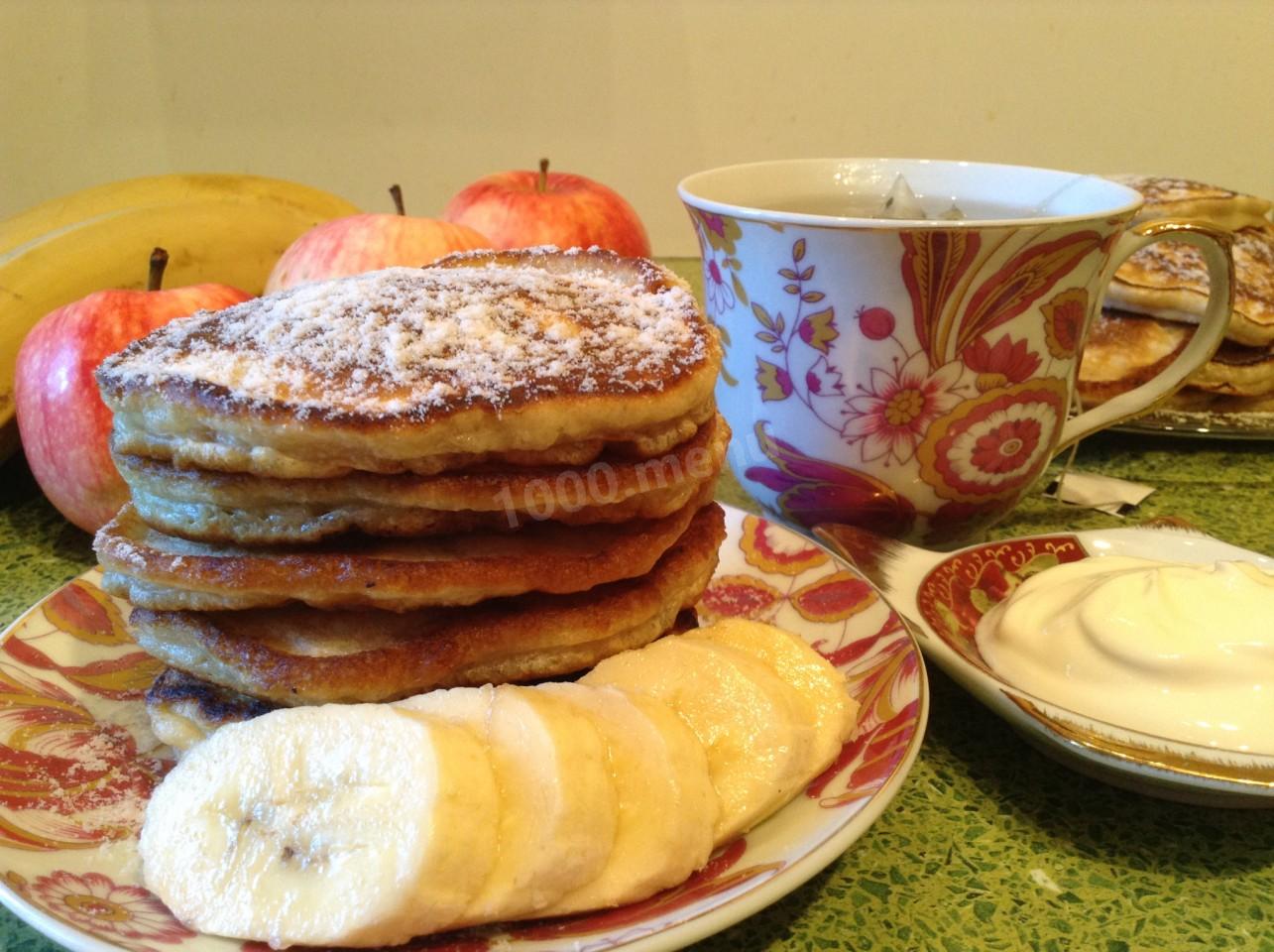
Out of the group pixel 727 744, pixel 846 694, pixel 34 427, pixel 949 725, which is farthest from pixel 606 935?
pixel 34 427

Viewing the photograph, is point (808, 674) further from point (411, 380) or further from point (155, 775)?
point (155, 775)

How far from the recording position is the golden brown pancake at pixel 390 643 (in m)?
0.70

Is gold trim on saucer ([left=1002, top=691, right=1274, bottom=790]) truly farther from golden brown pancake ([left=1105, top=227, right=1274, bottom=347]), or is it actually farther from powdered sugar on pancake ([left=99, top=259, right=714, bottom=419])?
golden brown pancake ([left=1105, top=227, right=1274, bottom=347])

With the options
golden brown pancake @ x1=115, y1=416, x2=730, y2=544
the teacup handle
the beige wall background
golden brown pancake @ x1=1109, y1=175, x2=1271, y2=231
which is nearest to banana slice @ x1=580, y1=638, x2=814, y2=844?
golden brown pancake @ x1=115, y1=416, x2=730, y2=544

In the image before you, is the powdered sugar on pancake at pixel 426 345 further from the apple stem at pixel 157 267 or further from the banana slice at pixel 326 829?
the apple stem at pixel 157 267

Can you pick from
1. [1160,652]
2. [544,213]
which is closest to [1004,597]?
[1160,652]

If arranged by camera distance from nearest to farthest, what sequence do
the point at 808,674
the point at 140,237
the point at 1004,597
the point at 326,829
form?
the point at 326,829 → the point at 808,674 → the point at 1004,597 → the point at 140,237

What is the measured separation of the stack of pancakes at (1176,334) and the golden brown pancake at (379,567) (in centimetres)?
113

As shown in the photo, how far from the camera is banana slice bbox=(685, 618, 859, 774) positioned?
0.73 metres

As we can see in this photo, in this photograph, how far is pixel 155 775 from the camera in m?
0.75

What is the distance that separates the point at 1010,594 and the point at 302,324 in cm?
77

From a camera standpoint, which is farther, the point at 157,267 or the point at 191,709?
the point at 157,267

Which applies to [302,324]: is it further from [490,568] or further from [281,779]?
[281,779]

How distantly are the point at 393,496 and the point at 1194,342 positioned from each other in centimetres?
108
